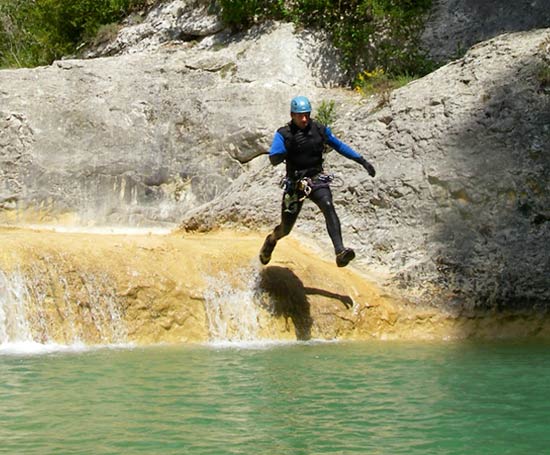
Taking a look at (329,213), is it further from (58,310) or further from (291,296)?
(58,310)

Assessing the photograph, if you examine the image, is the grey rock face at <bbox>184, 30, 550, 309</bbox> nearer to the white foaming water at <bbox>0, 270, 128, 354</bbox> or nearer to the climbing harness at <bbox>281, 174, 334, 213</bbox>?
the climbing harness at <bbox>281, 174, 334, 213</bbox>

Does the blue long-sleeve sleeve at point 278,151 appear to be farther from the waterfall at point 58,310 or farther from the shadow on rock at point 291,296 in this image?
the waterfall at point 58,310

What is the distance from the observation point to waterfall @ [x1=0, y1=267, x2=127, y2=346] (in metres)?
10.1

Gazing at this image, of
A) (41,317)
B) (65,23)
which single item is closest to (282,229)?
(41,317)

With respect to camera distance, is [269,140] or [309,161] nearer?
[309,161]

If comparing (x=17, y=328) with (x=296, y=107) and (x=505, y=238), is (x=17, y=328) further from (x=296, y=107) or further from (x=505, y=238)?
(x=505, y=238)

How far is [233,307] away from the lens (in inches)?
433

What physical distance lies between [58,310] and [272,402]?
13.8ft

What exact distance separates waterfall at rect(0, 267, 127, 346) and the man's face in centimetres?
275

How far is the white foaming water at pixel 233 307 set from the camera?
426 inches

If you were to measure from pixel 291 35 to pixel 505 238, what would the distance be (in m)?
7.32

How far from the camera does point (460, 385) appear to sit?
24.4ft

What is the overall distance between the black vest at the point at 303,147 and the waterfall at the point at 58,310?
97.0 inches

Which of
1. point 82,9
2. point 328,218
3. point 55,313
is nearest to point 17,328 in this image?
point 55,313
